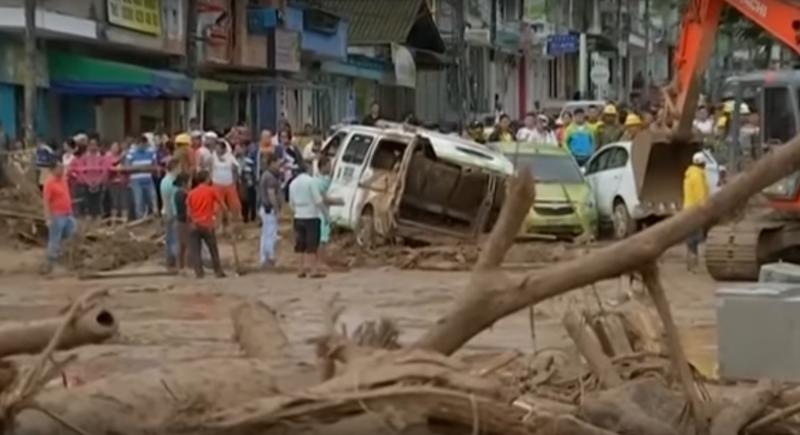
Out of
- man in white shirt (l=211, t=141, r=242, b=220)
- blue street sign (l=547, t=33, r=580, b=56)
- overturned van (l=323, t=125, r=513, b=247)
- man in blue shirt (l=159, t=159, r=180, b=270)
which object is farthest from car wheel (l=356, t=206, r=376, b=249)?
blue street sign (l=547, t=33, r=580, b=56)

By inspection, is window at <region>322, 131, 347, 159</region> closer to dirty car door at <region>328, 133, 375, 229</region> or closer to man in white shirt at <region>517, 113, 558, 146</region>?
dirty car door at <region>328, 133, 375, 229</region>

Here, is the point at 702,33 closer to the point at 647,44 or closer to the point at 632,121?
the point at 632,121

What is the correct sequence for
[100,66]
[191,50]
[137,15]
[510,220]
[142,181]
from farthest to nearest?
1. [191,50]
2. [137,15]
3. [100,66]
4. [142,181]
5. [510,220]

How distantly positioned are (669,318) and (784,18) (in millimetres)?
15414

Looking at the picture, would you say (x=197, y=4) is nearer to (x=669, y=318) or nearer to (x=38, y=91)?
(x=38, y=91)

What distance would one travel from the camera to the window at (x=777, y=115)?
21625 mm

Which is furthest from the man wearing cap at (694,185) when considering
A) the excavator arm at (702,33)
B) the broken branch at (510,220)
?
the broken branch at (510,220)

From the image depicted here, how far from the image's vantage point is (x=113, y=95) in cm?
3962

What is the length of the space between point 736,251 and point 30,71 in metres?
16.1

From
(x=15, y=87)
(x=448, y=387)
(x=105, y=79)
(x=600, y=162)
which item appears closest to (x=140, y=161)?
(x=15, y=87)

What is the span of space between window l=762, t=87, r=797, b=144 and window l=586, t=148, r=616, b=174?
7.18 meters

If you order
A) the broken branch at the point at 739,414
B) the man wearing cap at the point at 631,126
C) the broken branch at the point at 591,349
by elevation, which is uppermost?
the broken branch at the point at 591,349

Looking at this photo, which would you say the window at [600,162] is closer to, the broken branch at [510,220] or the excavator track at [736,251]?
the excavator track at [736,251]

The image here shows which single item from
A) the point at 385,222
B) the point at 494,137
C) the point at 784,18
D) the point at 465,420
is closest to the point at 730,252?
the point at 784,18
